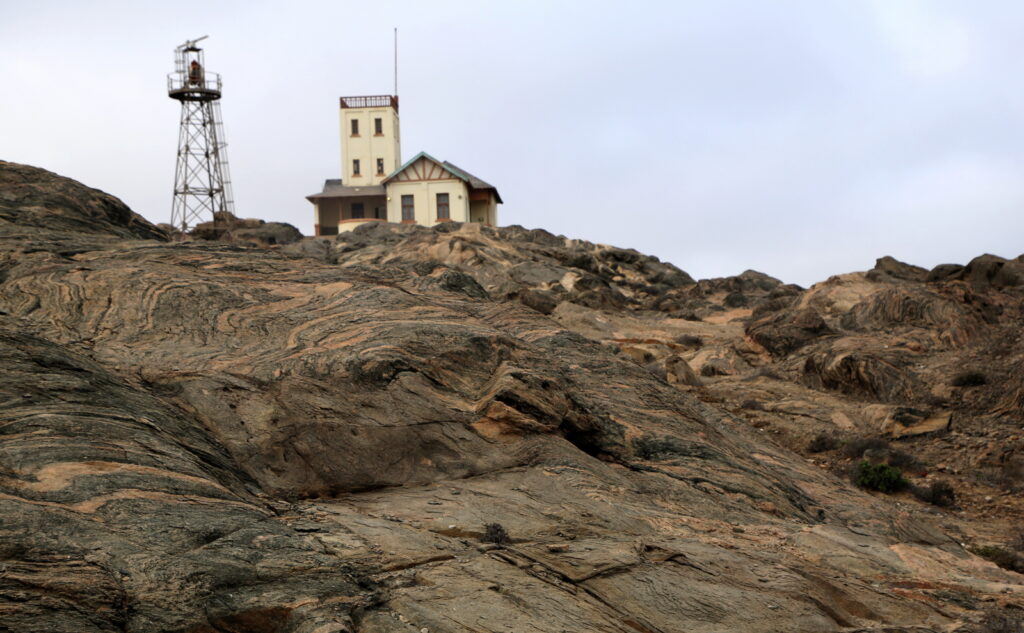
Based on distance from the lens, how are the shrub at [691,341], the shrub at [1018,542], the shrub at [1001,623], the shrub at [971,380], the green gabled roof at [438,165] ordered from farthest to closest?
the green gabled roof at [438,165], the shrub at [691,341], the shrub at [971,380], the shrub at [1018,542], the shrub at [1001,623]

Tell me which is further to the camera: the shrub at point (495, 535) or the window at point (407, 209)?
the window at point (407, 209)

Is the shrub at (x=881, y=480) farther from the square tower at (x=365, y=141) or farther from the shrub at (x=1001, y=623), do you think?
the square tower at (x=365, y=141)

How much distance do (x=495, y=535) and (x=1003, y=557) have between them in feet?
40.6

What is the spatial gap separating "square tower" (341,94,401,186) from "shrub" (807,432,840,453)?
6006 centimetres

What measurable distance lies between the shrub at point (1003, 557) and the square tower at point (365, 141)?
69.9 meters

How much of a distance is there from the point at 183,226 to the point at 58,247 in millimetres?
43825

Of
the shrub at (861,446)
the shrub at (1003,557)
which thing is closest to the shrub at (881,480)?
the shrub at (861,446)

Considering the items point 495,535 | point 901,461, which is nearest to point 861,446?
point 901,461

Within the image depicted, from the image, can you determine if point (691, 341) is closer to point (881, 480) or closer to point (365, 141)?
point (881, 480)

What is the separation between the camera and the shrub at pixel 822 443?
29.7 metres

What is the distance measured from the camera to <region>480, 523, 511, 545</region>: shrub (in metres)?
11.8

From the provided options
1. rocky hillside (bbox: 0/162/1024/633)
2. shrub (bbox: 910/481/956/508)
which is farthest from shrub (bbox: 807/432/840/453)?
shrub (bbox: 910/481/956/508)

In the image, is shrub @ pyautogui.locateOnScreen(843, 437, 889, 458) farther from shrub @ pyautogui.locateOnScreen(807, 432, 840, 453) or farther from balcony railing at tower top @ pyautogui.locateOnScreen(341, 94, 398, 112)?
balcony railing at tower top @ pyautogui.locateOnScreen(341, 94, 398, 112)

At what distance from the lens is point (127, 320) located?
16797 millimetres
